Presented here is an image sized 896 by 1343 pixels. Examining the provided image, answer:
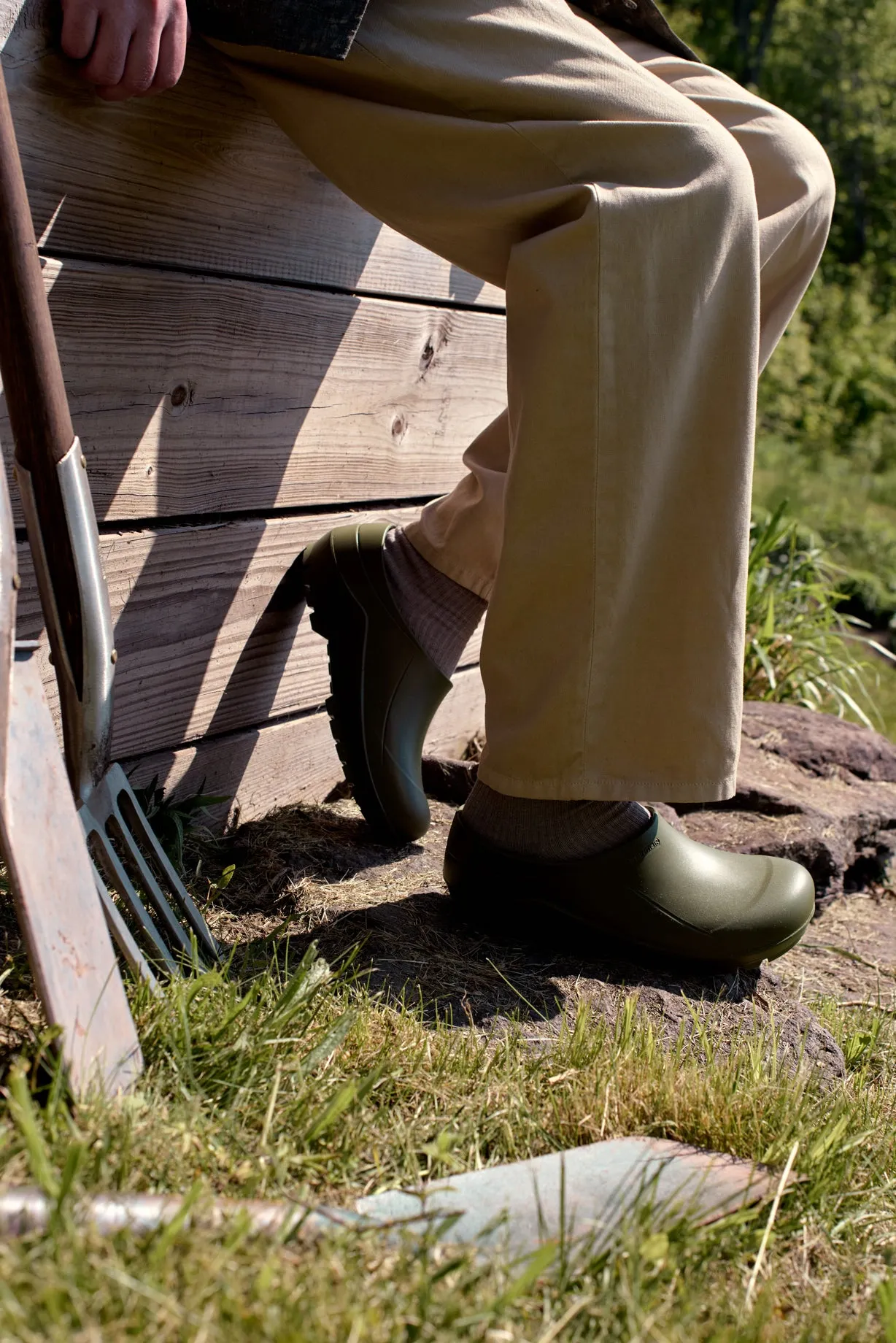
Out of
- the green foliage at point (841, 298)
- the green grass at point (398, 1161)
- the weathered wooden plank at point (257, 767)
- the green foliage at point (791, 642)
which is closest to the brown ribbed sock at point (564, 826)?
the green grass at point (398, 1161)

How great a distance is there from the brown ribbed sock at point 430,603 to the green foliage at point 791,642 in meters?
1.72

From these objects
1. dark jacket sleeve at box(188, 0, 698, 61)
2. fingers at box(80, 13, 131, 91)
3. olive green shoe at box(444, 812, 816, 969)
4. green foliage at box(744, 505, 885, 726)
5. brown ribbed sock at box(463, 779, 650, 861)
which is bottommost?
green foliage at box(744, 505, 885, 726)

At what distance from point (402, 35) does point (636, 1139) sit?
51.8 inches

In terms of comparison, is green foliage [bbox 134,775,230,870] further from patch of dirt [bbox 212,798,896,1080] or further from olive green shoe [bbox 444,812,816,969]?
olive green shoe [bbox 444,812,816,969]

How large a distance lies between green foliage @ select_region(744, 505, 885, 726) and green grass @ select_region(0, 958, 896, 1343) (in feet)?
7.28

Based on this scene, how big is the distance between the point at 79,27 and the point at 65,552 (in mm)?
612

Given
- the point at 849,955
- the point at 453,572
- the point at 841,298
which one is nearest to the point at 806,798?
the point at 849,955

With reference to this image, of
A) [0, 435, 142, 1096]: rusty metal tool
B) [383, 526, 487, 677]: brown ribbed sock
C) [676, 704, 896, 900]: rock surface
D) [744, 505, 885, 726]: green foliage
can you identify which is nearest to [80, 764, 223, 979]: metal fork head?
[0, 435, 142, 1096]: rusty metal tool

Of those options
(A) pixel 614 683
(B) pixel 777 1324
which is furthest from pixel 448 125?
(B) pixel 777 1324

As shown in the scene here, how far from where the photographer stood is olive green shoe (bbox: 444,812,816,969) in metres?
1.66

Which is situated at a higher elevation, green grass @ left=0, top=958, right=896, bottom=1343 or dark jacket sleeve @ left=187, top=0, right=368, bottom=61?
dark jacket sleeve @ left=187, top=0, right=368, bottom=61

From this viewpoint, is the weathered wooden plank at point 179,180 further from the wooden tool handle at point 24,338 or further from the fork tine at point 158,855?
the fork tine at point 158,855

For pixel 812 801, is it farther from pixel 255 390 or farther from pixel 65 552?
pixel 65 552

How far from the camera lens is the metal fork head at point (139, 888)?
1.35m
